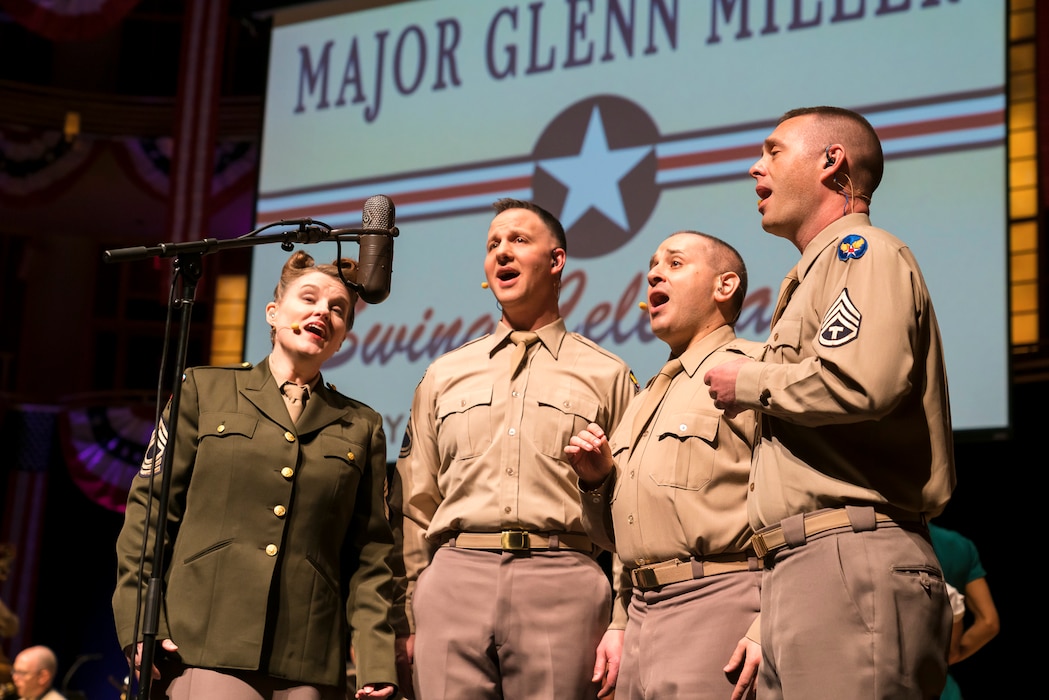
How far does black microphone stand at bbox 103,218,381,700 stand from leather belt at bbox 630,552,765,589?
0.88 metres

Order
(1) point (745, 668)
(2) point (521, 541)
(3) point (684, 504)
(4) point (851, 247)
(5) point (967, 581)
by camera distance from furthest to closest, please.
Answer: (5) point (967, 581) → (2) point (521, 541) → (3) point (684, 504) → (1) point (745, 668) → (4) point (851, 247)

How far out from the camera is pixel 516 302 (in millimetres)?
3064

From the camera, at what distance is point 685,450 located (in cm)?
255

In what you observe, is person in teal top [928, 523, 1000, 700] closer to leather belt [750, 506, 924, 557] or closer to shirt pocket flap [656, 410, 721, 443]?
shirt pocket flap [656, 410, 721, 443]

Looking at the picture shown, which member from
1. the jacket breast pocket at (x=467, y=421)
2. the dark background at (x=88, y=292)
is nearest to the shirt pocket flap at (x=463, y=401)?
the jacket breast pocket at (x=467, y=421)

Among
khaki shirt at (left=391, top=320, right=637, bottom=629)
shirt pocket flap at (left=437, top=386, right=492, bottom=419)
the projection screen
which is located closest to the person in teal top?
the projection screen

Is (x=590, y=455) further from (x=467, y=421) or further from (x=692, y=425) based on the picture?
(x=467, y=421)

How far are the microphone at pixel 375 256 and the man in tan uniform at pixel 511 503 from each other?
0.60 meters

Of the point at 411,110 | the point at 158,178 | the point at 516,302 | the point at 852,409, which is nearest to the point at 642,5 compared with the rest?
A: the point at 411,110

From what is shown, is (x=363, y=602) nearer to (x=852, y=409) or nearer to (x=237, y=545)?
(x=237, y=545)

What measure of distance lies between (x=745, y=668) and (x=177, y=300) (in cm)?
126

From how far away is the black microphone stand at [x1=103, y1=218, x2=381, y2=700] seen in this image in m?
2.12

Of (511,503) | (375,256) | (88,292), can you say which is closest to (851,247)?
(375,256)

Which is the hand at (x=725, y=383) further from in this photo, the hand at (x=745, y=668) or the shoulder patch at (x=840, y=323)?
the hand at (x=745, y=668)
